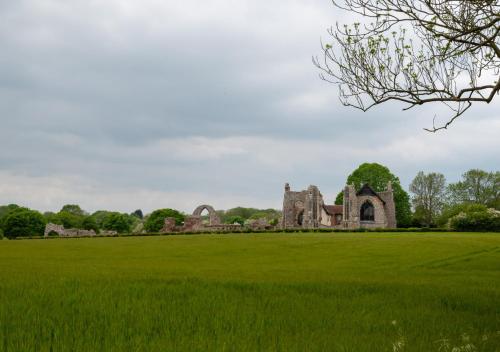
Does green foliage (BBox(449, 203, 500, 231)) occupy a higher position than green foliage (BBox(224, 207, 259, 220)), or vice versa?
green foliage (BBox(224, 207, 259, 220))

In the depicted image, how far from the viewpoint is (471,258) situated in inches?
905

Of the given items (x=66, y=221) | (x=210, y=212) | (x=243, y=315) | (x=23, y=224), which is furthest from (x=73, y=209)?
(x=243, y=315)

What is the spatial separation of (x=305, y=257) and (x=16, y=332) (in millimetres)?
18854

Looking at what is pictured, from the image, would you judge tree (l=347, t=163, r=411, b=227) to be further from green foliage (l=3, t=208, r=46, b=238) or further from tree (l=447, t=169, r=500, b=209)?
green foliage (l=3, t=208, r=46, b=238)

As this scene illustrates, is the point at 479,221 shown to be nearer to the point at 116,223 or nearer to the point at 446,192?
the point at 446,192

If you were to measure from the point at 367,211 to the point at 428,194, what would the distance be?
16406 millimetres

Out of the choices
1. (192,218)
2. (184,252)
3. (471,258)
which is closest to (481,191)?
(192,218)

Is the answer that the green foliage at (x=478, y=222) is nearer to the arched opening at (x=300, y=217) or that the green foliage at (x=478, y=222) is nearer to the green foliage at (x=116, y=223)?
the arched opening at (x=300, y=217)

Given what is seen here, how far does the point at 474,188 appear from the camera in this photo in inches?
3337

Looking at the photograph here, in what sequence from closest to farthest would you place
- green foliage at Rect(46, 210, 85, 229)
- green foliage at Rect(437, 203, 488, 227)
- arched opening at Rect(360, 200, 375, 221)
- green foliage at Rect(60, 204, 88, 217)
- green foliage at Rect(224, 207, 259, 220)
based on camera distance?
green foliage at Rect(437, 203, 488, 227)
arched opening at Rect(360, 200, 375, 221)
green foliage at Rect(46, 210, 85, 229)
green foliage at Rect(60, 204, 88, 217)
green foliage at Rect(224, 207, 259, 220)

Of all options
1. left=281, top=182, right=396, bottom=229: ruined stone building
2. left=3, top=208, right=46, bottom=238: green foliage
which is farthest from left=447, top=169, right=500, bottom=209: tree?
left=3, top=208, right=46, bottom=238: green foliage

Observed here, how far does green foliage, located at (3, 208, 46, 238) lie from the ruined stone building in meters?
47.8

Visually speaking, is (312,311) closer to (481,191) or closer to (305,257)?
(305,257)

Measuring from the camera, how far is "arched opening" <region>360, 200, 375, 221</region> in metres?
75.6
